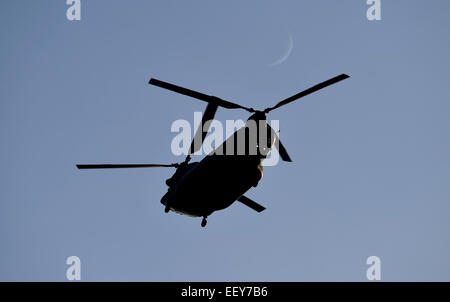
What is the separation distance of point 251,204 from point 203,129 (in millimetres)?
6620

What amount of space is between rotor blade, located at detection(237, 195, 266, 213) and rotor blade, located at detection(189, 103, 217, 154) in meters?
4.86

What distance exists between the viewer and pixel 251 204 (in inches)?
780

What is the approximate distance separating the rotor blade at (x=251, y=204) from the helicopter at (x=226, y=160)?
3.03 meters

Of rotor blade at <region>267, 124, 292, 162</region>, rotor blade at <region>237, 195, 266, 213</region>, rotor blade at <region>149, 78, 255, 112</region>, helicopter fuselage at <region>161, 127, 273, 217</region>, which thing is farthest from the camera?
rotor blade at <region>237, 195, 266, 213</region>

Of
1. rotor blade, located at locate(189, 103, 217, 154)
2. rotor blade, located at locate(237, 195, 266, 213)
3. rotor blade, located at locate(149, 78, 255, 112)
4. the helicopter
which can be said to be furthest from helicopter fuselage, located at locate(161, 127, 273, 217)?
rotor blade, located at locate(237, 195, 266, 213)

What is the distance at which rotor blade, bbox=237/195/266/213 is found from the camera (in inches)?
772

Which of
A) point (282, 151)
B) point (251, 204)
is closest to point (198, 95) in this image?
point (282, 151)

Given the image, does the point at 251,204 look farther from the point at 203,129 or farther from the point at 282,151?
the point at 203,129

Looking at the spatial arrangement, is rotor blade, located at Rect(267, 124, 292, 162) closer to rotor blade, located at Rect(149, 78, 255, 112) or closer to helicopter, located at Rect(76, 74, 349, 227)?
helicopter, located at Rect(76, 74, 349, 227)
